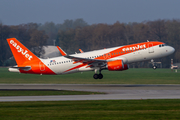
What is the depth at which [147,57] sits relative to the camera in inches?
1692

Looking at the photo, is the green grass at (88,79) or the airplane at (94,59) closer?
the airplane at (94,59)

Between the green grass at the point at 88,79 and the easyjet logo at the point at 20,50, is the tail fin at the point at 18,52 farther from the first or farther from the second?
the green grass at the point at 88,79

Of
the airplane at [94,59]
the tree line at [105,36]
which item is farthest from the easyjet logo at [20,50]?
the tree line at [105,36]

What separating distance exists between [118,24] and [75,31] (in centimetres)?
2703

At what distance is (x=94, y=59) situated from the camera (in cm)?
4250
